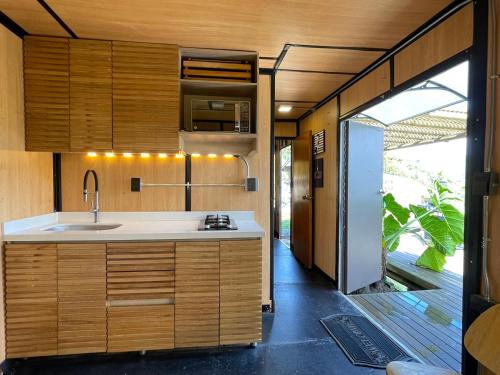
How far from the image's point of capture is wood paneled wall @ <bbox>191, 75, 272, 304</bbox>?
8.74 feet

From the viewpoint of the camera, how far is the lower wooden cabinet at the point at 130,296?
1899 millimetres

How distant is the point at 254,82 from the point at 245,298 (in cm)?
180

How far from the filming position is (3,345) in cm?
185

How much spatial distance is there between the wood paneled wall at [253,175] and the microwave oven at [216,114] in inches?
15.7

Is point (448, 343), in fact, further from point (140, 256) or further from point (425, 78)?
point (140, 256)

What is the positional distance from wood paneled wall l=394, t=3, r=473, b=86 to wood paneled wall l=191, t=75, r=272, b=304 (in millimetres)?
1172

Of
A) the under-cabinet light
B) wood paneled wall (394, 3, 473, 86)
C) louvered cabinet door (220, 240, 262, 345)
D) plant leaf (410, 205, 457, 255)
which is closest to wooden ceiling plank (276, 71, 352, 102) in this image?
the under-cabinet light

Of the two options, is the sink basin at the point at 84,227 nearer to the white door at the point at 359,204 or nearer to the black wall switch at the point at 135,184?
the black wall switch at the point at 135,184

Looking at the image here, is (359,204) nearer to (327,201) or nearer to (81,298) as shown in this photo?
(327,201)

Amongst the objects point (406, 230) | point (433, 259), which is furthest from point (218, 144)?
point (433, 259)

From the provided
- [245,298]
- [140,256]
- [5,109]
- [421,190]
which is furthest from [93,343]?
[421,190]

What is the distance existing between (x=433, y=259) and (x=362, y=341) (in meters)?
2.31

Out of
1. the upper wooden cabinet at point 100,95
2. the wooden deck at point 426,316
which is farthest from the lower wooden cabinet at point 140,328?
the wooden deck at point 426,316

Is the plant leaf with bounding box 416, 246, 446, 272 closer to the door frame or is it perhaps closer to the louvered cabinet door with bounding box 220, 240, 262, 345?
the door frame
